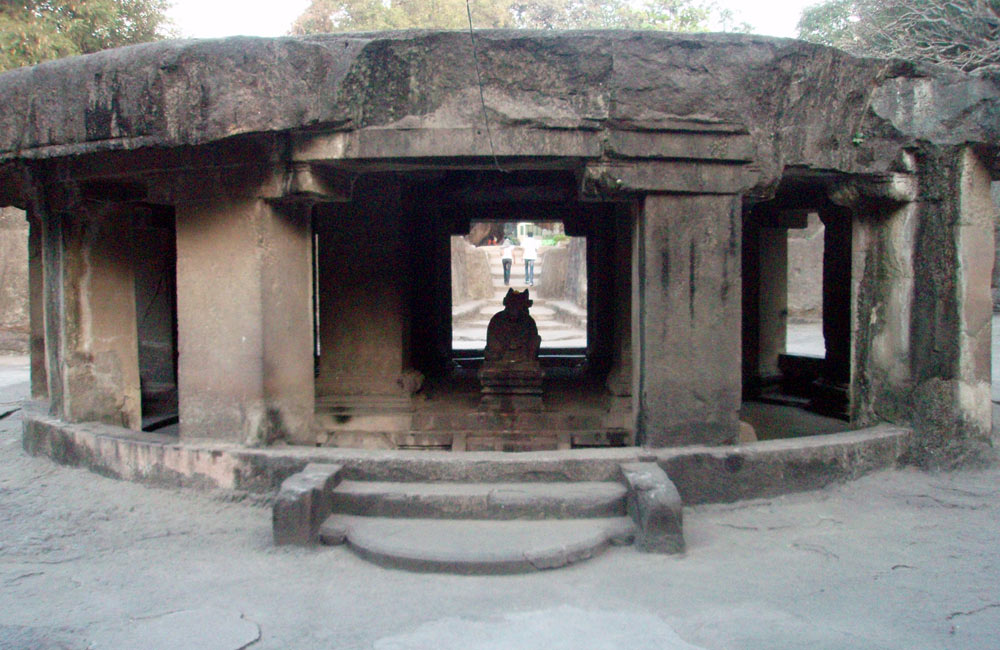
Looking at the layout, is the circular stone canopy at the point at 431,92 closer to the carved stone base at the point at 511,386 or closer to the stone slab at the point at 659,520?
the stone slab at the point at 659,520

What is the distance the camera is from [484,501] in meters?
3.64

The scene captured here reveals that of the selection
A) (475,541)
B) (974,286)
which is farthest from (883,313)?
(475,541)

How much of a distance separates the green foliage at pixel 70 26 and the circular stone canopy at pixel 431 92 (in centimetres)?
1054

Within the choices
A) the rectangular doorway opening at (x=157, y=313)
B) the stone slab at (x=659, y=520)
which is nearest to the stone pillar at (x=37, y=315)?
the rectangular doorway opening at (x=157, y=313)

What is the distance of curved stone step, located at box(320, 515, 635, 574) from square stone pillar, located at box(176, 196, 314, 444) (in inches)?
34.8

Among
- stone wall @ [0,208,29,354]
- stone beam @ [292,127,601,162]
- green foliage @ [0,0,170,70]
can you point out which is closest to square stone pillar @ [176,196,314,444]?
stone beam @ [292,127,601,162]

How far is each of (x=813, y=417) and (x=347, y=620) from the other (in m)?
4.90

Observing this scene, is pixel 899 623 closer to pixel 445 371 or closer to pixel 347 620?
pixel 347 620

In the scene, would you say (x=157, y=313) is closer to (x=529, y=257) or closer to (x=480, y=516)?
(x=480, y=516)

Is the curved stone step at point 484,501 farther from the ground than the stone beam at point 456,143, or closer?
closer

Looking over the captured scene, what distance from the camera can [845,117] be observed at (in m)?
4.43

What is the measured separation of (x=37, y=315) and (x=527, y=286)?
1688 cm

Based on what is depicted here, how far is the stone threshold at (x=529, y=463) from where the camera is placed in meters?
3.85

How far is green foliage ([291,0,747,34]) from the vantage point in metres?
23.3
